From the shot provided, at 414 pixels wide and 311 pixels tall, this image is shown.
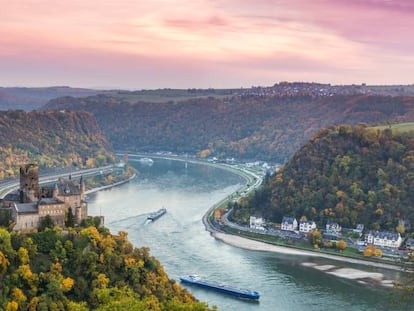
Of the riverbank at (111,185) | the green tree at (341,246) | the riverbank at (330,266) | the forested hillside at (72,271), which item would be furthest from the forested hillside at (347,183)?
the forested hillside at (72,271)

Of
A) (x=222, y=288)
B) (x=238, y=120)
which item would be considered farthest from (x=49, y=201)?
(x=238, y=120)

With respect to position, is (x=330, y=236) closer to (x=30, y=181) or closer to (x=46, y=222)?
(x=30, y=181)

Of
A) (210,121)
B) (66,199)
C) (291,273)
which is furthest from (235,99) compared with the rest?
(66,199)

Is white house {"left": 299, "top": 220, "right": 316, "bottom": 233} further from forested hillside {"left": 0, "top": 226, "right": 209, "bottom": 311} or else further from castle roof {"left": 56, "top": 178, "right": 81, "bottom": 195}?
castle roof {"left": 56, "top": 178, "right": 81, "bottom": 195}

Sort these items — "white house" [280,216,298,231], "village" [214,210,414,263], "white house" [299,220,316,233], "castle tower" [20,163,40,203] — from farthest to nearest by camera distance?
"white house" [280,216,298,231], "white house" [299,220,316,233], "village" [214,210,414,263], "castle tower" [20,163,40,203]

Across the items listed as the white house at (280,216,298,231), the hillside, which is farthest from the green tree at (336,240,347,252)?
the hillside

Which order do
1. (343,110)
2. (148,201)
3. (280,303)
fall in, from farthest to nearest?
(343,110), (148,201), (280,303)

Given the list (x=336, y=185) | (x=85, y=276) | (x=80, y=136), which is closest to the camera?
(x=85, y=276)

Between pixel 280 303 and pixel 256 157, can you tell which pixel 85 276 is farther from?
pixel 256 157
